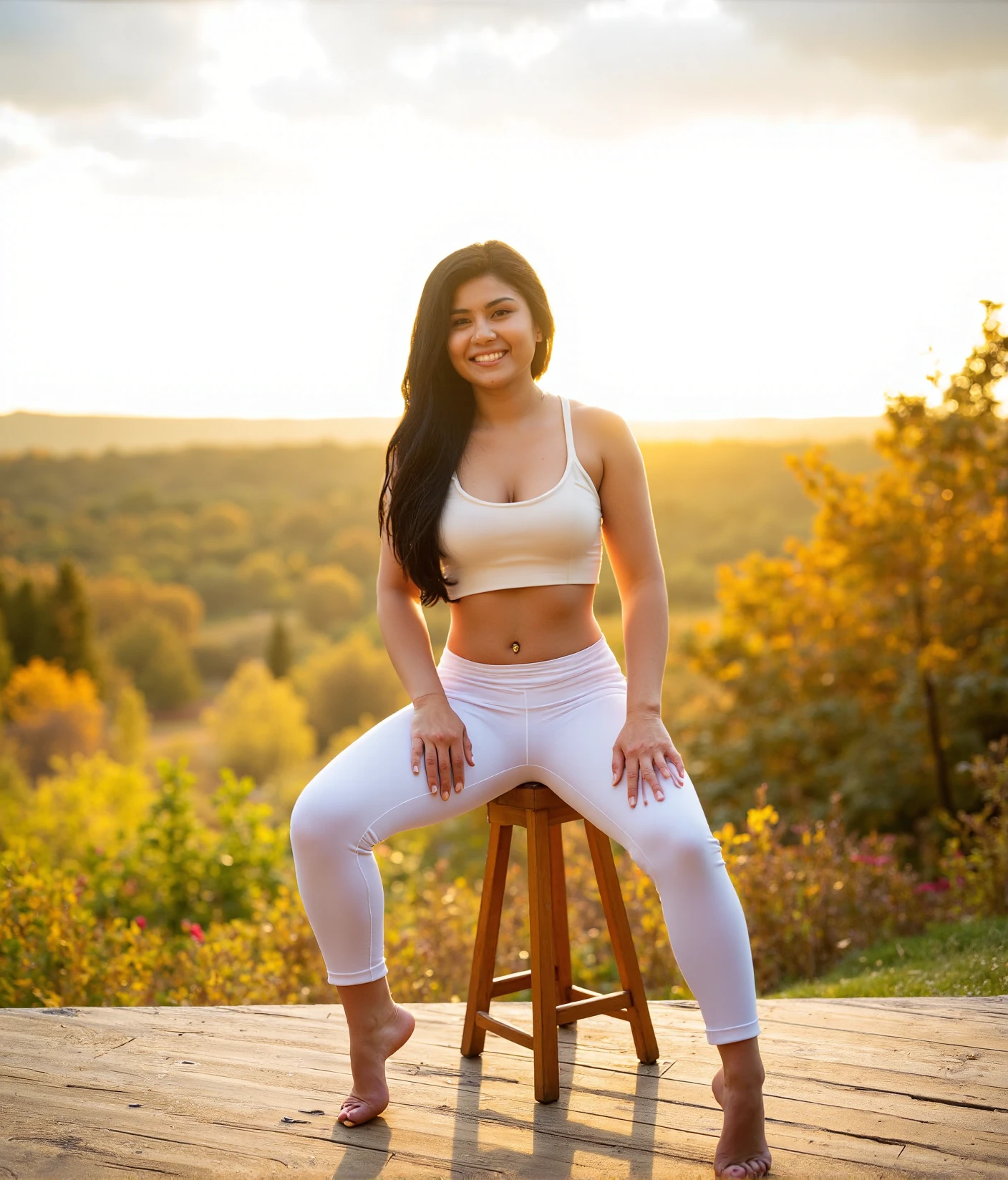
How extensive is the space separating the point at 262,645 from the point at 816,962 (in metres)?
19.3

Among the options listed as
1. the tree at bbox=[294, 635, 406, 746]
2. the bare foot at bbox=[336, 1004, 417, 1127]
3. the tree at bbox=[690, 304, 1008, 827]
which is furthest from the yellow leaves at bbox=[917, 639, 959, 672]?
the tree at bbox=[294, 635, 406, 746]

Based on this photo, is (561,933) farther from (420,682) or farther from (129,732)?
(129,732)

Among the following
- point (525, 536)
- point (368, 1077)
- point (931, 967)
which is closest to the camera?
point (368, 1077)

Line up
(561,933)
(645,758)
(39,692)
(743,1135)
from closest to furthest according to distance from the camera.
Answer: (743,1135), (645,758), (561,933), (39,692)

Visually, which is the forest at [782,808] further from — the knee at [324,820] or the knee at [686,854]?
the knee at [686,854]

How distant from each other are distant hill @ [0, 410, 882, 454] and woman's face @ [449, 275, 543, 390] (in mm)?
4840

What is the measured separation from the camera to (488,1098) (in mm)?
2293

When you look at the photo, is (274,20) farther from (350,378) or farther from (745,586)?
(350,378)

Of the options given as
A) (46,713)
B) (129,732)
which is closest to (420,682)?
(46,713)

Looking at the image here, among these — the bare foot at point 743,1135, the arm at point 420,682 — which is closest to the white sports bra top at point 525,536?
the arm at point 420,682

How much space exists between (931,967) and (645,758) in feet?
5.67

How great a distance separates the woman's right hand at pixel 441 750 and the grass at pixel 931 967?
1497 mm

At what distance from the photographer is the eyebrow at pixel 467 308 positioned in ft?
7.89

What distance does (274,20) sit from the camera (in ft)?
14.5
